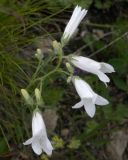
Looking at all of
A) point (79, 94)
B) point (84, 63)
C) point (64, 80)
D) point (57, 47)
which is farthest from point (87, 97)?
point (64, 80)

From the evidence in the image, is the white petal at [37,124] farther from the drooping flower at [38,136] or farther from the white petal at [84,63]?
the white petal at [84,63]

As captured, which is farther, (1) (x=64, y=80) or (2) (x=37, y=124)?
(1) (x=64, y=80)

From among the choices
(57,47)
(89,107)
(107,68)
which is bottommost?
(89,107)

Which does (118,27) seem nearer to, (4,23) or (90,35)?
(90,35)

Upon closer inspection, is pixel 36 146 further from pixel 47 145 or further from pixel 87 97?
pixel 87 97

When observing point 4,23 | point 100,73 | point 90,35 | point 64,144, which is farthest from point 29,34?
point 100,73

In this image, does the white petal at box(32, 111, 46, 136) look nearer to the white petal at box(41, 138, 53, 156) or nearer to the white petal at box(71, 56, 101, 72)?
the white petal at box(41, 138, 53, 156)
